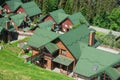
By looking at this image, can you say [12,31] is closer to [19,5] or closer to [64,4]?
[19,5]

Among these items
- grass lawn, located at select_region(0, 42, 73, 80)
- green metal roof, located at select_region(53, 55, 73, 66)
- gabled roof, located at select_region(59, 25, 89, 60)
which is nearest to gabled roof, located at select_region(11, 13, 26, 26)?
grass lawn, located at select_region(0, 42, 73, 80)

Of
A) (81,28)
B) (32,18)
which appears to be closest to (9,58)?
(81,28)

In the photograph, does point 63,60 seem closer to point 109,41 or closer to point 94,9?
point 109,41

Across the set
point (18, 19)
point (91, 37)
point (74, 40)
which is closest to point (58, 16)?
point (18, 19)

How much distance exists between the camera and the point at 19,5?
100 metres

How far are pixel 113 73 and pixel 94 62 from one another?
5294 mm

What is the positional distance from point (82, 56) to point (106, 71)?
7412 millimetres

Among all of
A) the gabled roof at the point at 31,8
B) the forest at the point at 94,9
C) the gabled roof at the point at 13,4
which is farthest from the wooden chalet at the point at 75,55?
the gabled roof at the point at 13,4

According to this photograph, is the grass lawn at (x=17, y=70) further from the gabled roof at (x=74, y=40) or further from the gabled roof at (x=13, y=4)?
the gabled roof at (x=13, y=4)

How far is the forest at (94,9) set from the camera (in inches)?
3770

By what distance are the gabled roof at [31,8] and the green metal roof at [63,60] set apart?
37446 millimetres

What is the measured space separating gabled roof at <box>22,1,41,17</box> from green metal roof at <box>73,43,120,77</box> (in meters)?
43.1

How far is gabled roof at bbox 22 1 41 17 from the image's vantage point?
97.2 metres

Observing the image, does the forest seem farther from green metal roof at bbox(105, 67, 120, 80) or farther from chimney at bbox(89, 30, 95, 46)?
green metal roof at bbox(105, 67, 120, 80)
